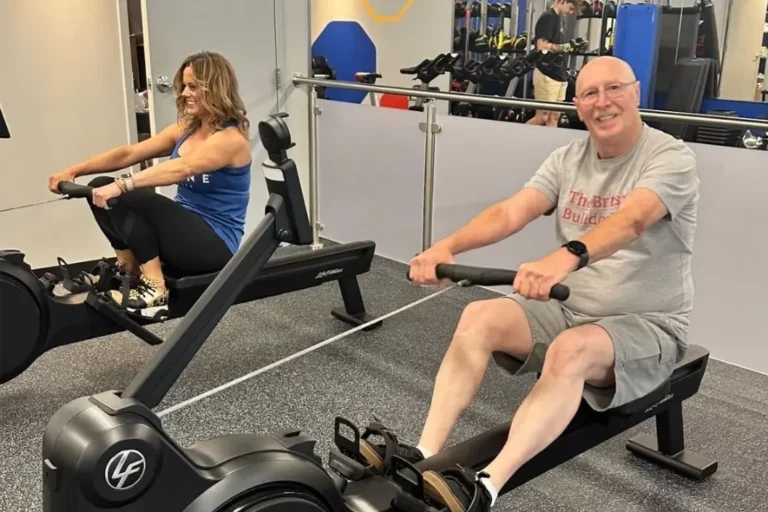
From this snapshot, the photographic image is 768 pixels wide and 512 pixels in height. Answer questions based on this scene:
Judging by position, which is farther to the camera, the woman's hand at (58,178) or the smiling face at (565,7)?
the smiling face at (565,7)

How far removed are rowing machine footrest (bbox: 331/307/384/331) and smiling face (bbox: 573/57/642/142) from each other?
66.8 inches

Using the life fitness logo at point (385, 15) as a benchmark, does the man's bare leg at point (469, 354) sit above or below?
below

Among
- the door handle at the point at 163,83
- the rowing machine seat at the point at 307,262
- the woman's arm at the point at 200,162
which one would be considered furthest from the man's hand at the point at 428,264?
the door handle at the point at 163,83

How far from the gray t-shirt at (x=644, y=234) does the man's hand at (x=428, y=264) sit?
41 cm

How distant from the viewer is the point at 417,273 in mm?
1884

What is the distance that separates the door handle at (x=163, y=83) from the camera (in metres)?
4.11

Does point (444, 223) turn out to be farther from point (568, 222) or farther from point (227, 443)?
point (227, 443)

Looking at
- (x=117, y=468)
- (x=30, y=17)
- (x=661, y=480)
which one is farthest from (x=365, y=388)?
(x=30, y=17)

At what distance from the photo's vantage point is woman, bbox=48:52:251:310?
2.78 m

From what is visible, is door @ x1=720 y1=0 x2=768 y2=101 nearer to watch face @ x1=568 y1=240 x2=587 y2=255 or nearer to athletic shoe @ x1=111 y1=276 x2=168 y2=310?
watch face @ x1=568 y1=240 x2=587 y2=255

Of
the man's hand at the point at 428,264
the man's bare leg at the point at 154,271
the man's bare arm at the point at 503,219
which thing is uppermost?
the man's bare arm at the point at 503,219

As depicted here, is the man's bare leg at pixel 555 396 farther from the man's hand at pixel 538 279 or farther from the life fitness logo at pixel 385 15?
the life fitness logo at pixel 385 15

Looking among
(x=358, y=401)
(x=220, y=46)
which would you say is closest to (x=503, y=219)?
(x=358, y=401)

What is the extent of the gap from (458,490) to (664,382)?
758 mm
